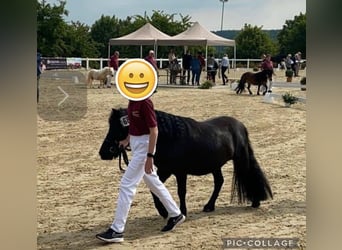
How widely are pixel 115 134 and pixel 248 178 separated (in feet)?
4.31

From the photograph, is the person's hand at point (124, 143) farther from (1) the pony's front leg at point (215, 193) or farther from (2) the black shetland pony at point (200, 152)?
(1) the pony's front leg at point (215, 193)

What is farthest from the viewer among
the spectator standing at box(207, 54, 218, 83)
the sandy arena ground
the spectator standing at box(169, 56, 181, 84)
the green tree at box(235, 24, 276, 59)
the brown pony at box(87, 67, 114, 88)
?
the spectator standing at box(207, 54, 218, 83)

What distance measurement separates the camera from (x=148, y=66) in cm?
412

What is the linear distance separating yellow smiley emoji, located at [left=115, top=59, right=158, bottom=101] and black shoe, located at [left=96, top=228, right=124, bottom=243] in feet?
3.68

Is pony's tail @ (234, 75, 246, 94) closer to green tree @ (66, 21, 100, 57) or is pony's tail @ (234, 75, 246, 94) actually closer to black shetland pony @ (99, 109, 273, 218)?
green tree @ (66, 21, 100, 57)

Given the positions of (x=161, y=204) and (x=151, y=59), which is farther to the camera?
(x=161, y=204)

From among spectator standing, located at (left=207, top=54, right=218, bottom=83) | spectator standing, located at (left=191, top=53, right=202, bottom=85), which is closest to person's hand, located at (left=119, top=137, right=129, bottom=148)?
spectator standing, located at (left=191, top=53, right=202, bottom=85)

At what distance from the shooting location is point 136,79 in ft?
13.3

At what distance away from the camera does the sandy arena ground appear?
4.78 meters

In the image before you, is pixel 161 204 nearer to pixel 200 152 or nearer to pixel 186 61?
pixel 200 152

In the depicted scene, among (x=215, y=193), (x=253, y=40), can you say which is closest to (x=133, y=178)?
(x=215, y=193)
